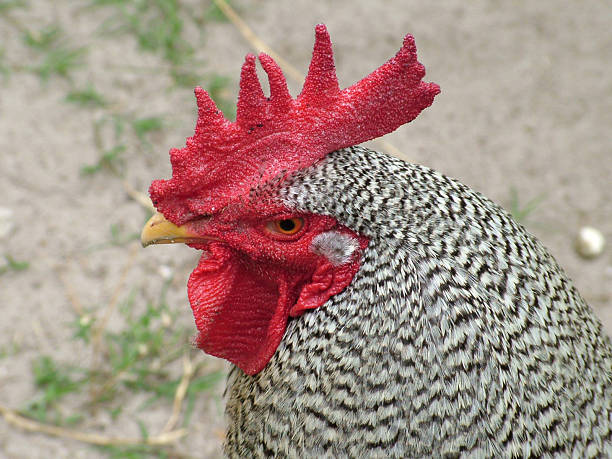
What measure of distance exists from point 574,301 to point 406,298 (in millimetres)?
587

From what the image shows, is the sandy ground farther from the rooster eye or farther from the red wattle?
the rooster eye

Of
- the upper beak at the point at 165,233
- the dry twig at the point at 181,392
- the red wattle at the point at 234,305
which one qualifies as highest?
the upper beak at the point at 165,233

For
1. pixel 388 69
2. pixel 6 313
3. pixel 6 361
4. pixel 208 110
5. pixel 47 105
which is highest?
pixel 47 105

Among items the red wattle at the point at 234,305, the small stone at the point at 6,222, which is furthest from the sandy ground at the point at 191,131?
the red wattle at the point at 234,305

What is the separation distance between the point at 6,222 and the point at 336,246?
2.74 m

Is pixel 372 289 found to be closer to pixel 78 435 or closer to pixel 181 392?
pixel 181 392

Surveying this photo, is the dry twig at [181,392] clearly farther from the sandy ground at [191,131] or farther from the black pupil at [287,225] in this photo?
the black pupil at [287,225]

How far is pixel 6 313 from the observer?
3.59 meters

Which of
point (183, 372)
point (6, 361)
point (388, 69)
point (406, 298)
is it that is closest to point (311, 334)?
point (406, 298)

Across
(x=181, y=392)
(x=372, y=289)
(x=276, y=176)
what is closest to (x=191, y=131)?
(x=181, y=392)

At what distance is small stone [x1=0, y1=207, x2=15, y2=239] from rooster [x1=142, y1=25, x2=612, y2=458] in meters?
2.20

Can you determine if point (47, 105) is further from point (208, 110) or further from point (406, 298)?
point (406, 298)

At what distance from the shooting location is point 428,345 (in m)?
1.65

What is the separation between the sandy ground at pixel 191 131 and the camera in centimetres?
362
